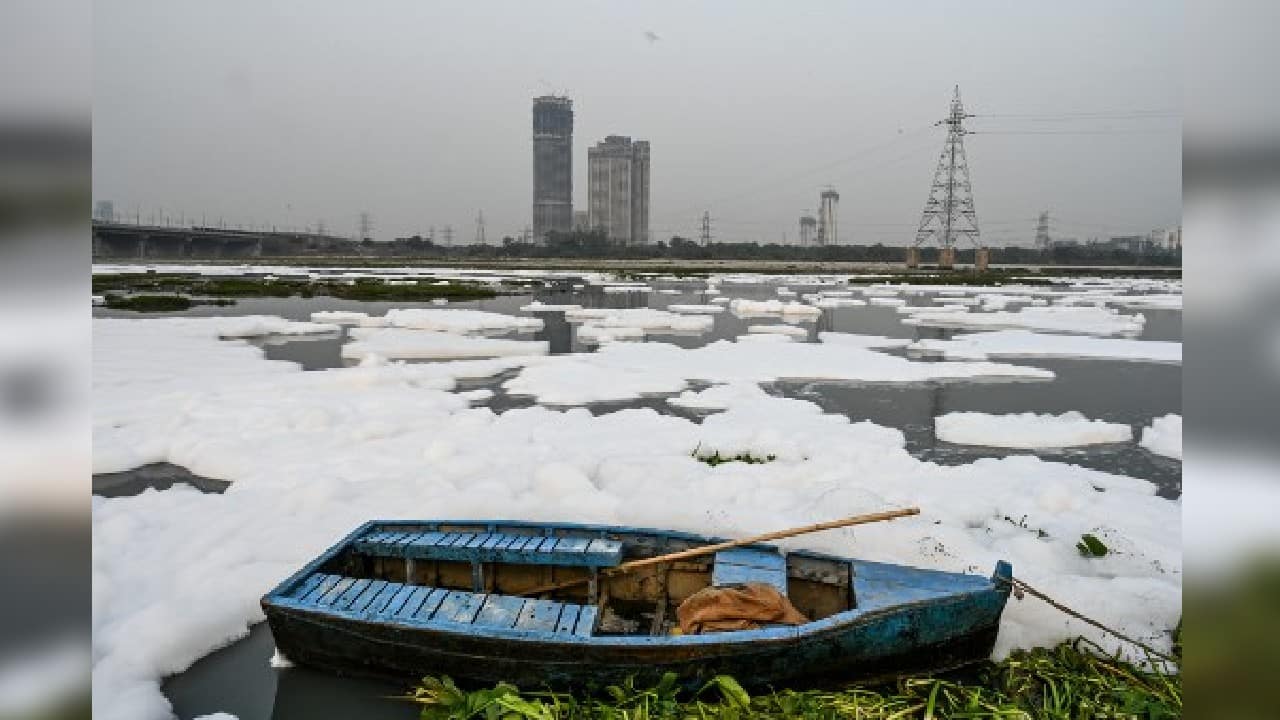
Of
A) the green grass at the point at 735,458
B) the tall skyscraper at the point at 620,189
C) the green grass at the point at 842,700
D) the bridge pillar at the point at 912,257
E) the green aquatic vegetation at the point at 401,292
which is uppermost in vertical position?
the tall skyscraper at the point at 620,189

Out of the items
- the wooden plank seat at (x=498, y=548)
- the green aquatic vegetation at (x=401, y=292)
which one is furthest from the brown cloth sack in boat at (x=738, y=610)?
the green aquatic vegetation at (x=401, y=292)

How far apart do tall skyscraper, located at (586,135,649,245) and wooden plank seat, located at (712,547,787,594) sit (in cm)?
17765

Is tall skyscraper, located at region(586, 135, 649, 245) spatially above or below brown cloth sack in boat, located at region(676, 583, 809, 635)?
above

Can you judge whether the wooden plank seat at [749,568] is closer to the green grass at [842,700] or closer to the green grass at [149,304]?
the green grass at [842,700]

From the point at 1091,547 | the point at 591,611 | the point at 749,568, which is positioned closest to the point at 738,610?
the point at 749,568

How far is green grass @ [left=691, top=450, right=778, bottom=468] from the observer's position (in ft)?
29.6

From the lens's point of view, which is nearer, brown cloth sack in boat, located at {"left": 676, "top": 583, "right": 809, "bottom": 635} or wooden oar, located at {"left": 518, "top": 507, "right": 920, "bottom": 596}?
brown cloth sack in boat, located at {"left": 676, "top": 583, "right": 809, "bottom": 635}

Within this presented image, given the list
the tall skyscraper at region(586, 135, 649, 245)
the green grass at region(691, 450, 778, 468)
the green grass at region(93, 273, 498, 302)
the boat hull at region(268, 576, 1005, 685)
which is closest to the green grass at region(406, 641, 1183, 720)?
the boat hull at region(268, 576, 1005, 685)

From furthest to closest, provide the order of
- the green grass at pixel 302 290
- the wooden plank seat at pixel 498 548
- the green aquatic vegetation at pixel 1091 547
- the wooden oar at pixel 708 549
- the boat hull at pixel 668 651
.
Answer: the green grass at pixel 302 290 < the green aquatic vegetation at pixel 1091 547 < the wooden plank seat at pixel 498 548 < the wooden oar at pixel 708 549 < the boat hull at pixel 668 651

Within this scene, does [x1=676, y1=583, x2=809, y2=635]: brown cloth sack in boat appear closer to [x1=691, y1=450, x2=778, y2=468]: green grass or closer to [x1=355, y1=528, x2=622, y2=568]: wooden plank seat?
[x1=355, y1=528, x2=622, y2=568]: wooden plank seat

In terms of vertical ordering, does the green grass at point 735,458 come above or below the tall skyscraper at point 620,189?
below

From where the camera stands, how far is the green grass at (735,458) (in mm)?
9016

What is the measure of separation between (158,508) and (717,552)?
540 cm

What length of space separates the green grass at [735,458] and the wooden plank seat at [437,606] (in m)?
4.28
